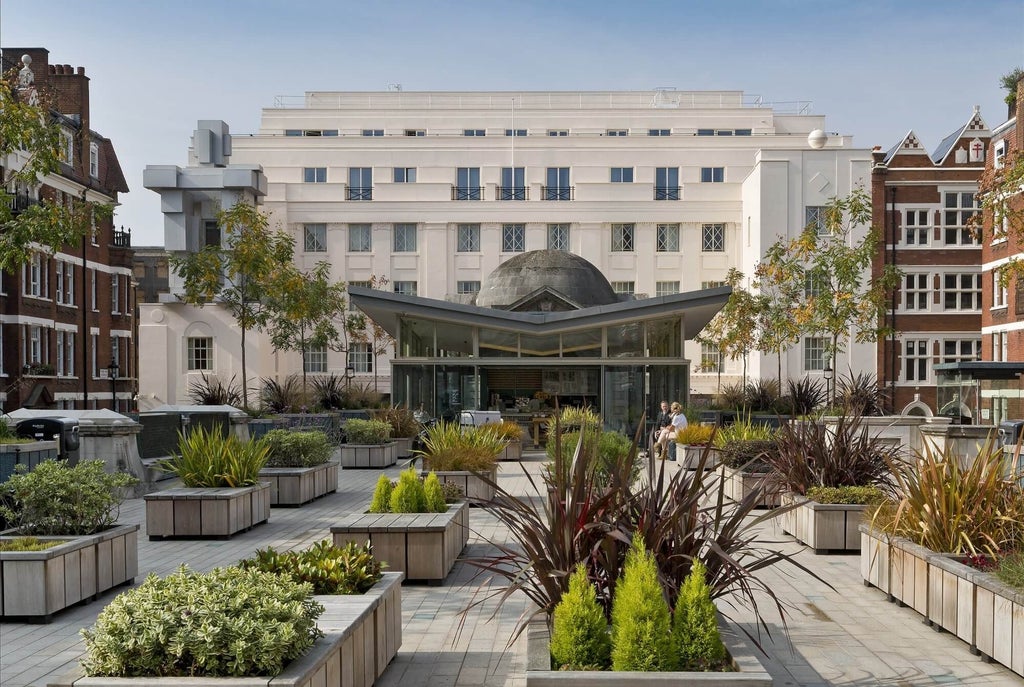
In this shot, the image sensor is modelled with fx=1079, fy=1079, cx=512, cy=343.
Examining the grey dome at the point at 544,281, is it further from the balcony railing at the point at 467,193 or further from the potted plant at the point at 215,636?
the potted plant at the point at 215,636

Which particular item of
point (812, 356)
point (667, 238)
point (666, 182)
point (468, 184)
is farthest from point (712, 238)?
point (468, 184)

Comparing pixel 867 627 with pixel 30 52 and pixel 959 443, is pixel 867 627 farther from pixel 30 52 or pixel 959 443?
pixel 30 52

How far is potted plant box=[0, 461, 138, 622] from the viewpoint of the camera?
27.4ft

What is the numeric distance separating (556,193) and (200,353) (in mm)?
19771

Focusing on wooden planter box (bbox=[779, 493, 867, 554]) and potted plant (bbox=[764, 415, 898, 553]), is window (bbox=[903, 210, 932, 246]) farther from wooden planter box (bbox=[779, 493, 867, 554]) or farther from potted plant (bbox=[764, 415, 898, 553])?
wooden planter box (bbox=[779, 493, 867, 554])

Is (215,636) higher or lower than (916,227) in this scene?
lower

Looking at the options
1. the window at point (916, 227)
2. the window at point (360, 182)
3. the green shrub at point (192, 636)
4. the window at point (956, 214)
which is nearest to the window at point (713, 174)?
the window at point (916, 227)

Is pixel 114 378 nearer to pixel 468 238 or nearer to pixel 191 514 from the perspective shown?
pixel 468 238

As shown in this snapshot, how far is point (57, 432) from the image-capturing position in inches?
790

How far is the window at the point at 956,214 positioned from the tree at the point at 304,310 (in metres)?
26.1

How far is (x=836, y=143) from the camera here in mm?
55938

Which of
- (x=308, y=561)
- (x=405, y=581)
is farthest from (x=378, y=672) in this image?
(x=405, y=581)

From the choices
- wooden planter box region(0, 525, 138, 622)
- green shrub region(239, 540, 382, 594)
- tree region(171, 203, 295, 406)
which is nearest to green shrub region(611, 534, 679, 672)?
green shrub region(239, 540, 382, 594)

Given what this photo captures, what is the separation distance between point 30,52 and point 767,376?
3478cm
